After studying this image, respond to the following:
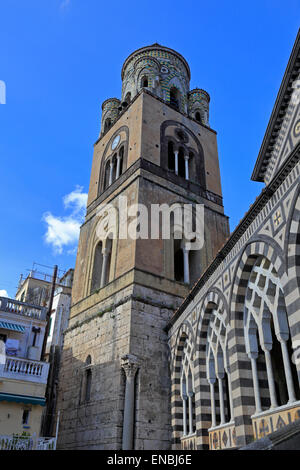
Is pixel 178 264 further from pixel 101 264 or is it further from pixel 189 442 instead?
pixel 189 442

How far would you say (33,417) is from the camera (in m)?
13.5

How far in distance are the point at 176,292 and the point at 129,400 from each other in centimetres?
458

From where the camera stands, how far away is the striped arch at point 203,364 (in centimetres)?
995

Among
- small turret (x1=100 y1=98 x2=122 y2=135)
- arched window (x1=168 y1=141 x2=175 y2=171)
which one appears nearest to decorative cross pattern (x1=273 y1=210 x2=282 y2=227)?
arched window (x1=168 y1=141 x2=175 y2=171)

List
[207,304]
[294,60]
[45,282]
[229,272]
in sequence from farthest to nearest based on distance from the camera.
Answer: [45,282] → [207,304] → [229,272] → [294,60]

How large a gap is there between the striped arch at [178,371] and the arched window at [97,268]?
18.7 ft

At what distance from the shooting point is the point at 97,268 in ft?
58.9

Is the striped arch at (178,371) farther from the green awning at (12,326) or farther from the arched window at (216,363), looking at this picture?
the green awning at (12,326)

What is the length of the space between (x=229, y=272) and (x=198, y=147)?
12546mm

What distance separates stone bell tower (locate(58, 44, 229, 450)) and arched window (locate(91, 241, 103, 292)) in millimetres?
49

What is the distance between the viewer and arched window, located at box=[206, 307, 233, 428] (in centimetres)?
980

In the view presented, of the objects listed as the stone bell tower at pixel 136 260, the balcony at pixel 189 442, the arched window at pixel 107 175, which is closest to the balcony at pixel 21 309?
the stone bell tower at pixel 136 260
